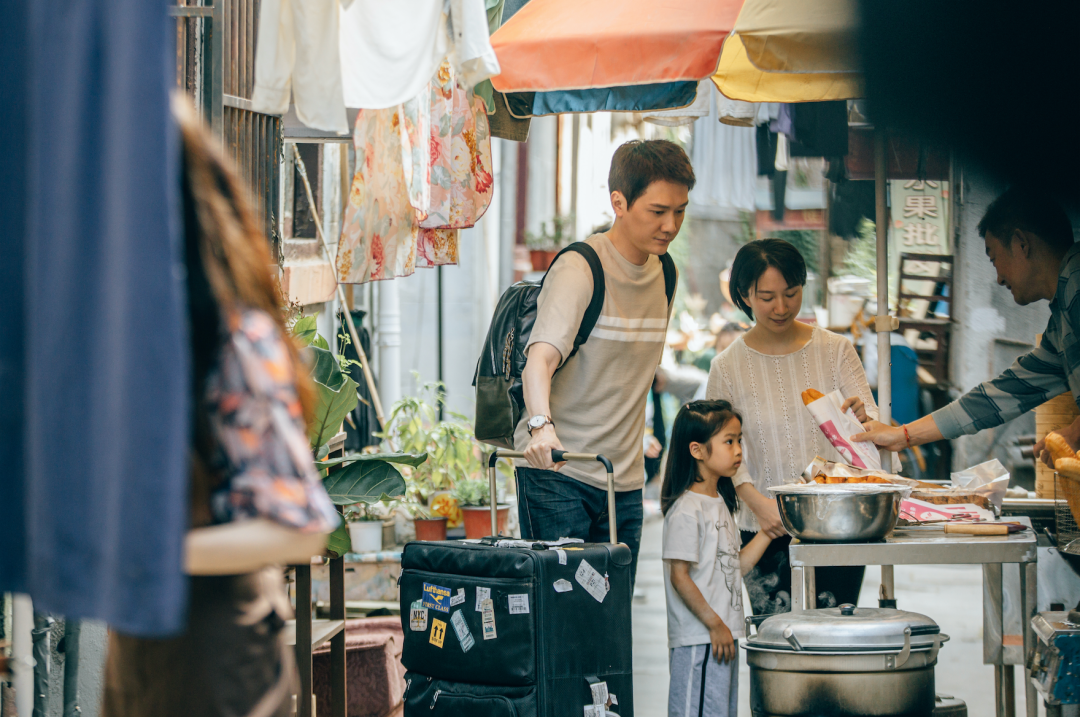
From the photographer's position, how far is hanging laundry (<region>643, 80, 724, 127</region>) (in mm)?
4836

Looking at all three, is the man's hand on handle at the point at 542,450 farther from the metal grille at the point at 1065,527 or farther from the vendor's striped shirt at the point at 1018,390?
the metal grille at the point at 1065,527

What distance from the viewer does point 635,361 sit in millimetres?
3855

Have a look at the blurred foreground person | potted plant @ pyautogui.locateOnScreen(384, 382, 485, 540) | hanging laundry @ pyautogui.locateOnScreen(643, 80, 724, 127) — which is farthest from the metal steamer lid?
potted plant @ pyautogui.locateOnScreen(384, 382, 485, 540)

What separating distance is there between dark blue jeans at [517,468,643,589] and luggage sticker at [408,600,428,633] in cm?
55

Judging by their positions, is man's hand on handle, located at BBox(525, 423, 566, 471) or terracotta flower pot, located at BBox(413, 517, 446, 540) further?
terracotta flower pot, located at BBox(413, 517, 446, 540)

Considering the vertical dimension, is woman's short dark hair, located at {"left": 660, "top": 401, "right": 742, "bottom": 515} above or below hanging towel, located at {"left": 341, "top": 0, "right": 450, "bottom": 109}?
below

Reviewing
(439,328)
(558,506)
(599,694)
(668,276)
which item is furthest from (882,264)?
(439,328)

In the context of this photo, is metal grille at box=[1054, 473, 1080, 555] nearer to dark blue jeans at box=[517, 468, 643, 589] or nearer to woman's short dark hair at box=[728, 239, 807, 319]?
woman's short dark hair at box=[728, 239, 807, 319]

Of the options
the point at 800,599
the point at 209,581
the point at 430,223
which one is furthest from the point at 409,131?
the point at 209,581

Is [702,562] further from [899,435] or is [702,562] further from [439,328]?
[439,328]

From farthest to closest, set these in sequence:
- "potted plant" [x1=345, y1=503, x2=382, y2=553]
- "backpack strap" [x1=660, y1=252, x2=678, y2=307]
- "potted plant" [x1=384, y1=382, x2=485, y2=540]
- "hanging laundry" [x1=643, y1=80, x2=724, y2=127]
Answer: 1. "potted plant" [x1=384, y1=382, x2=485, y2=540]
2. "potted plant" [x1=345, y1=503, x2=382, y2=553]
3. "hanging laundry" [x1=643, y1=80, x2=724, y2=127]
4. "backpack strap" [x1=660, y1=252, x2=678, y2=307]

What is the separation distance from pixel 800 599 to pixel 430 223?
10.5 feet

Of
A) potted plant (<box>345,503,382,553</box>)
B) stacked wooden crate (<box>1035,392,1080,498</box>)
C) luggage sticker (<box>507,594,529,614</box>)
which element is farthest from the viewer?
potted plant (<box>345,503,382,553</box>)

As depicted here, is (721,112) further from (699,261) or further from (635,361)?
(699,261)
